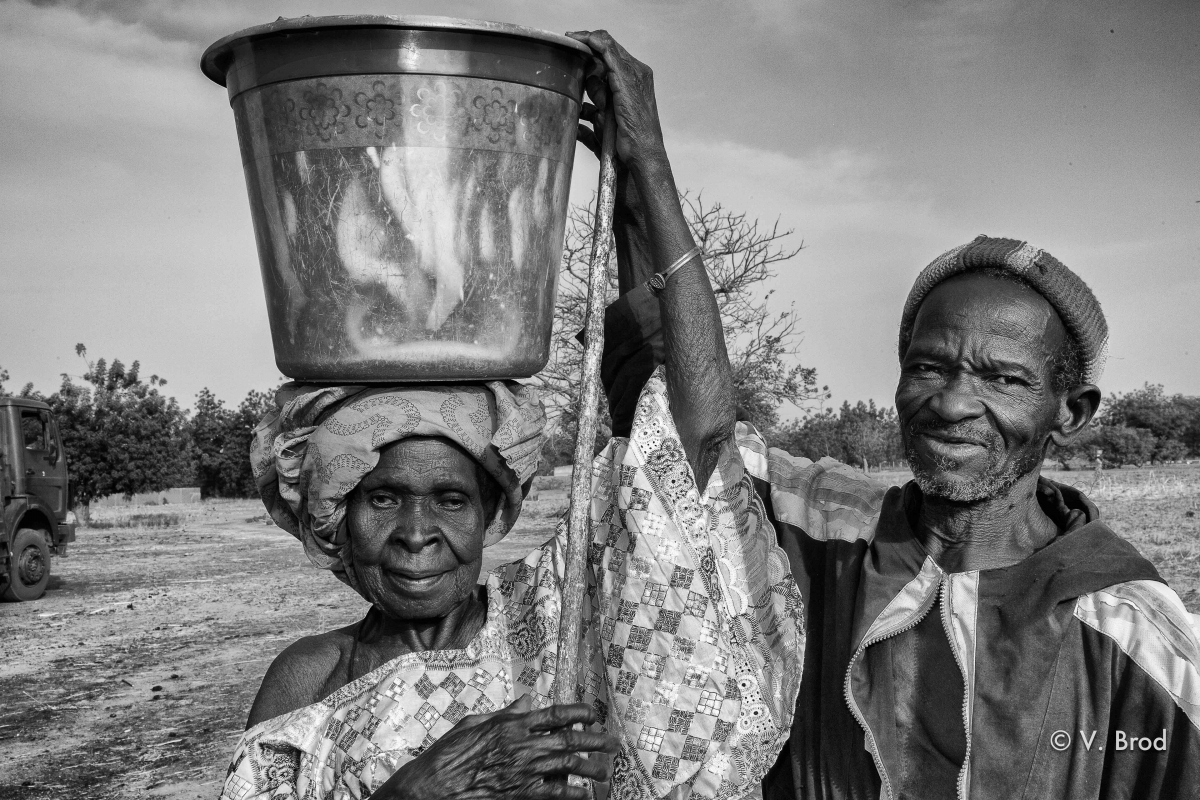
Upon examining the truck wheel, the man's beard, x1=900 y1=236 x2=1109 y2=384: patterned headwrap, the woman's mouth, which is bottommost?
the truck wheel

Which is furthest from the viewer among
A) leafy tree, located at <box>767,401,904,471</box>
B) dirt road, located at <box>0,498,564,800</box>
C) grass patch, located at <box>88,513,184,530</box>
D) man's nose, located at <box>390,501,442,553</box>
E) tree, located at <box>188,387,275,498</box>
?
tree, located at <box>188,387,275,498</box>

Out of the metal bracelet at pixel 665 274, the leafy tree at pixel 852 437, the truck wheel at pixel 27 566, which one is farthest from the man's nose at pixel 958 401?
the leafy tree at pixel 852 437

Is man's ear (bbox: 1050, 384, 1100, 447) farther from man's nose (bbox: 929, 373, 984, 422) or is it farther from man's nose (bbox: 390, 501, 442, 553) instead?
man's nose (bbox: 390, 501, 442, 553)

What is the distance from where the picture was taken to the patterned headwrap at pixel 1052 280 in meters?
2.06

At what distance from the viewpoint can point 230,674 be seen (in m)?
9.02

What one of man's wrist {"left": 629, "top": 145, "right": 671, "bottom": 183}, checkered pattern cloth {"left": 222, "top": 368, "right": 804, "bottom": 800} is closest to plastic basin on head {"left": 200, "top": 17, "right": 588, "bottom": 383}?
man's wrist {"left": 629, "top": 145, "right": 671, "bottom": 183}

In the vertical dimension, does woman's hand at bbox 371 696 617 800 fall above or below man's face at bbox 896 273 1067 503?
below

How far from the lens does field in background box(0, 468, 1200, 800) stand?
6539 millimetres

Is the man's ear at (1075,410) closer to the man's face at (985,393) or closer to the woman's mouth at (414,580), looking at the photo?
the man's face at (985,393)

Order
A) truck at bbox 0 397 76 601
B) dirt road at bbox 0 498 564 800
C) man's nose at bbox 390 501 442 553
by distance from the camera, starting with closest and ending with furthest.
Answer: man's nose at bbox 390 501 442 553, dirt road at bbox 0 498 564 800, truck at bbox 0 397 76 601

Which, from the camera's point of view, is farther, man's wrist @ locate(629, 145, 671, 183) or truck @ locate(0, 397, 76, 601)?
truck @ locate(0, 397, 76, 601)

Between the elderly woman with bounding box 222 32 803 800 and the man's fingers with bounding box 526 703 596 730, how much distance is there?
0.4 inches

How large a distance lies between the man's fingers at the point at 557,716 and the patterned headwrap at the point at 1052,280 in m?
1.18

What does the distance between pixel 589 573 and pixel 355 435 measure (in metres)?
0.58
